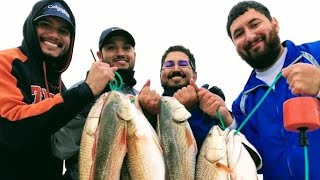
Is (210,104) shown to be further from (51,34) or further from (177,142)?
(51,34)

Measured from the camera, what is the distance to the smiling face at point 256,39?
16.8ft

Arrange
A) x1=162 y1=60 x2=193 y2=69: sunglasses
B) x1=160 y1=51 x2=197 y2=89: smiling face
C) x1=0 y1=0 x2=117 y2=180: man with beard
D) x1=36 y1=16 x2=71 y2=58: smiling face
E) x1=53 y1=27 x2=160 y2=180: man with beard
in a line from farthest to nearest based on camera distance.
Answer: x1=162 y1=60 x2=193 y2=69: sunglasses < x1=160 y1=51 x2=197 y2=89: smiling face < x1=36 y1=16 x2=71 y2=58: smiling face < x1=53 y1=27 x2=160 y2=180: man with beard < x1=0 y1=0 x2=117 y2=180: man with beard

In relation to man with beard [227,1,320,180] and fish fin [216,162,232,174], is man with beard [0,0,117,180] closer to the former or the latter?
fish fin [216,162,232,174]

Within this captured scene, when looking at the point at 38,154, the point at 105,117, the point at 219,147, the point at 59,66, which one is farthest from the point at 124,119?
the point at 59,66

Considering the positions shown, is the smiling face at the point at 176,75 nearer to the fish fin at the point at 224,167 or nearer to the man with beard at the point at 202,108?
the man with beard at the point at 202,108

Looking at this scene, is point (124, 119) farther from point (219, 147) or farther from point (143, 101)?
point (219, 147)

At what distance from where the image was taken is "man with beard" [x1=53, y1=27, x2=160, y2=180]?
4.39 m

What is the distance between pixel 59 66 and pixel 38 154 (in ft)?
4.22

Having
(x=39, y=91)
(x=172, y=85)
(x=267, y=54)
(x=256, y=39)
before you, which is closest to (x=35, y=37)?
(x=39, y=91)

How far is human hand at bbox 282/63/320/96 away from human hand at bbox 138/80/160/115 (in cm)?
126

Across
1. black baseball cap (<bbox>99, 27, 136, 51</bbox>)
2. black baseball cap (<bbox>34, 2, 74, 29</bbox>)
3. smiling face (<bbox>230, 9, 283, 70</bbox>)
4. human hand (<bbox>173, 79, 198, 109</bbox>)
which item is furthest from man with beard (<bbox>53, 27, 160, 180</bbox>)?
smiling face (<bbox>230, 9, 283, 70</bbox>)

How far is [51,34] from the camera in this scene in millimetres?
Result: 5043

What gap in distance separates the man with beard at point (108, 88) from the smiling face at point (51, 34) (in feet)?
2.22

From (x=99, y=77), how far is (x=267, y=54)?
7.21 feet
